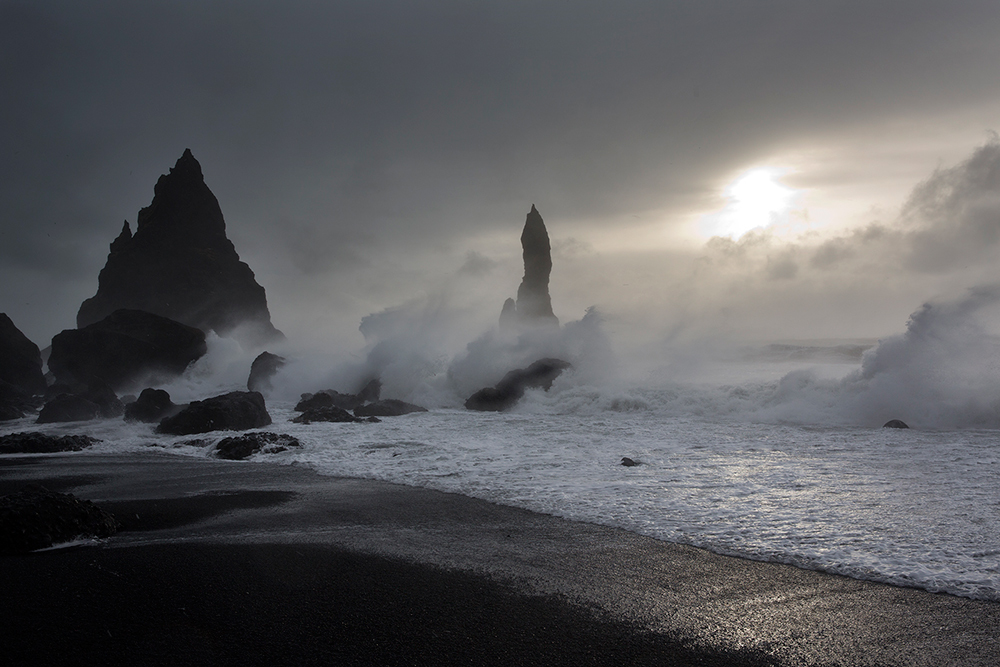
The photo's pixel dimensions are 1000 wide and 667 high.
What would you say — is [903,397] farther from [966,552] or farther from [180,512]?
[180,512]

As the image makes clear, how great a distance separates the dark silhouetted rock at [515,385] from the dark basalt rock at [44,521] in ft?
56.8

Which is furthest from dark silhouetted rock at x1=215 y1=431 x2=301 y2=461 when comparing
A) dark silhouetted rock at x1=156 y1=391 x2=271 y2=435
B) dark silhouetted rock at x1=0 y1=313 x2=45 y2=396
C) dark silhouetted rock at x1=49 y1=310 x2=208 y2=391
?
dark silhouetted rock at x1=0 y1=313 x2=45 y2=396

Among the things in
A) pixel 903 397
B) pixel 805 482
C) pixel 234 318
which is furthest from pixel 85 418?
pixel 234 318

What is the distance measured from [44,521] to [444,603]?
365 cm

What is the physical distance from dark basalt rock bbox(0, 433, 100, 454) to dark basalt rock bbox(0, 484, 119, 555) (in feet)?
28.2

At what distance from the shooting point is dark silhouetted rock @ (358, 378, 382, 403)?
991 inches

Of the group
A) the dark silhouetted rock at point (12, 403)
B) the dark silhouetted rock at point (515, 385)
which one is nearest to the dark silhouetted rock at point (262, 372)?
the dark silhouetted rock at point (12, 403)

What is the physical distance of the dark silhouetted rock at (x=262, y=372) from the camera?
29.1m

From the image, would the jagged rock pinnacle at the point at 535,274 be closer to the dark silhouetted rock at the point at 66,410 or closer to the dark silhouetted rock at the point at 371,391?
the dark silhouetted rock at the point at 371,391

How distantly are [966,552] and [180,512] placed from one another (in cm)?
736

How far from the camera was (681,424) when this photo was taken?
14516 millimetres

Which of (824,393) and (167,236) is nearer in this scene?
(824,393)

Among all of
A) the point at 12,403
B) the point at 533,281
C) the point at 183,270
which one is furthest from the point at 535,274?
the point at 12,403

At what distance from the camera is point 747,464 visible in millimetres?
8758
